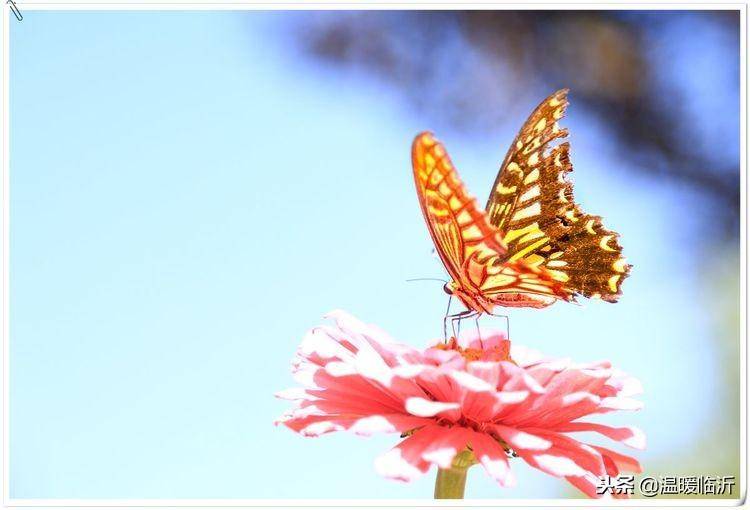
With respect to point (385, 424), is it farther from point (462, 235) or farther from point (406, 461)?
point (462, 235)

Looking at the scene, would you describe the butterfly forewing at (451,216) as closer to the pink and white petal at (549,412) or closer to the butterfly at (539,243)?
the butterfly at (539,243)

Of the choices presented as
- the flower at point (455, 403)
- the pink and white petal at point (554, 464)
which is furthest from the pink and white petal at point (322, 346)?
the pink and white petal at point (554, 464)

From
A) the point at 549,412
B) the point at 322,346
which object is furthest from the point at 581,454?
the point at 322,346

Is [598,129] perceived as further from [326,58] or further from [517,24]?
[326,58]

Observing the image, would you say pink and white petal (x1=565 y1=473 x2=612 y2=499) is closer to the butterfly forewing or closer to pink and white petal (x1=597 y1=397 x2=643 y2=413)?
pink and white petal (x1=597 y1=397 x2=643 y2=413)

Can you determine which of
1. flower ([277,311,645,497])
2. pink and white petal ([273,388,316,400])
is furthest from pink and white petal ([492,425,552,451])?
pink and white petal ([273,388,316,400])

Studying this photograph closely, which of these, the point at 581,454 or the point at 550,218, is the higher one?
the point at 550,218
